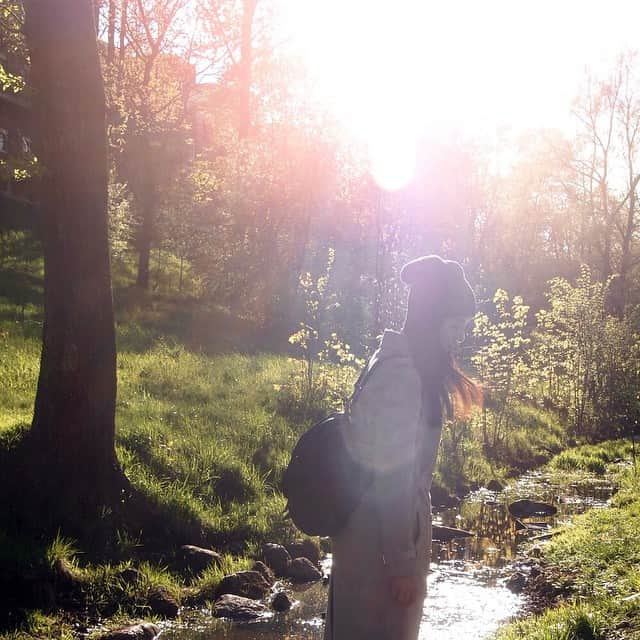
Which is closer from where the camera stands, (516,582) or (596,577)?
(596,577)

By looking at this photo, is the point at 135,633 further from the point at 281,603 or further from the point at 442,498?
the point at 442,498

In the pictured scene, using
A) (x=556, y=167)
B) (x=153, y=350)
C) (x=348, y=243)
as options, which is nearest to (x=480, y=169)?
(x=556, y=167)

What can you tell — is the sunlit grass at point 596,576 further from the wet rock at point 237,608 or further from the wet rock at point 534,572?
the wet rock at point 237,608

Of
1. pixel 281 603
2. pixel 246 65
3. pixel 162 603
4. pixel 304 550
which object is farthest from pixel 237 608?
pixel 246 65

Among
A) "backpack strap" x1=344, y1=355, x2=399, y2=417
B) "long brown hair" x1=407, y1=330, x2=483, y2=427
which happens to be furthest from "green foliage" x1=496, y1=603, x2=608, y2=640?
"backpack strap" x1=344, y1=355, x2=399, y2=417

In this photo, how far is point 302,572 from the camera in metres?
8.89

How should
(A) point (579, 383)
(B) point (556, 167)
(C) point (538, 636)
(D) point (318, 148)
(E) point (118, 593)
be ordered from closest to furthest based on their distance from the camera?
(C) point (538, 636)
(E) point (118, 593)
(A) point (579, 383)
(D) point (318, 148)
(B) point (556, 167)

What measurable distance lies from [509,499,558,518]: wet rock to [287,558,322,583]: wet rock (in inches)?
162

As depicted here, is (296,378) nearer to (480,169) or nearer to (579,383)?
(579,383)

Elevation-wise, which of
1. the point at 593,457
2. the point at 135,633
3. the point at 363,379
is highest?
the point at 363,379

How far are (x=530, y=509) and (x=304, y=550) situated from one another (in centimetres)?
411

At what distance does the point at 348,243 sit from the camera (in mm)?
34750

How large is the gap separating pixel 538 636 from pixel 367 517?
3.37 m

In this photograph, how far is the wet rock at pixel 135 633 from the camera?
668 cm
